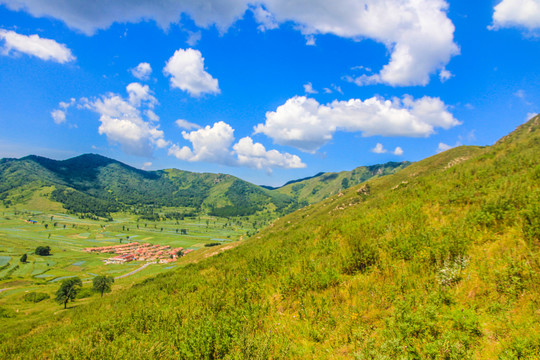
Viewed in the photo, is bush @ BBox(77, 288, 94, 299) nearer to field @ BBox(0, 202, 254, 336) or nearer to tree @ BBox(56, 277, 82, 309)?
field @ BBox(0, 202, 254, 336)

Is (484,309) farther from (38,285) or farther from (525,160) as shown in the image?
(38,285)

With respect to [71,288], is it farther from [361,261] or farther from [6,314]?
[361,261]

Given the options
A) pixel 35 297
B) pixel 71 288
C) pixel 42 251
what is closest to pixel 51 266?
pixel 42 251

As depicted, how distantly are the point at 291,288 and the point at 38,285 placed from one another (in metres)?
141

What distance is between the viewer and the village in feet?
459

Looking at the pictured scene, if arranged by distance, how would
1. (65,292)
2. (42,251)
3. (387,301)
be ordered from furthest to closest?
(42,251)
(65,292)
(387,301)

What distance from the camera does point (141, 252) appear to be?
516 feet

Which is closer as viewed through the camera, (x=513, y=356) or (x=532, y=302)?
(x=513, y=356)

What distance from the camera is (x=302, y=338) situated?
5664 millimetres

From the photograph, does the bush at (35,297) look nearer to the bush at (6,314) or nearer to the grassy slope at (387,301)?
the bush at (6,314)

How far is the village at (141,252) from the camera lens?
13988cm

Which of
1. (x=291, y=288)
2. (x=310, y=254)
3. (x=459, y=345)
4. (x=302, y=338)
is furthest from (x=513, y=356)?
(x=310, y=254)

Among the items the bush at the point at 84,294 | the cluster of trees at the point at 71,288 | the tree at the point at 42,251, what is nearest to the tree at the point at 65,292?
the cluster of trees at the point at 71,288

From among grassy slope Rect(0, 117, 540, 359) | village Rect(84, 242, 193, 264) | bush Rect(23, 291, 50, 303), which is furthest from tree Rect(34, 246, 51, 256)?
grassy slope Rect(0, 117, 540, 359)
